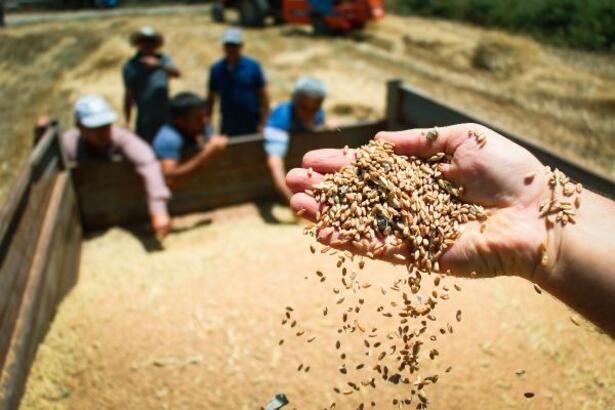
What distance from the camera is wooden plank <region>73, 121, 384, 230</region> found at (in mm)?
5309

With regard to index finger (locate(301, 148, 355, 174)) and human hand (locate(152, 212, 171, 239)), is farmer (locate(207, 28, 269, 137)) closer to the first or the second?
human hand (locate(152, 212, 171, 239))

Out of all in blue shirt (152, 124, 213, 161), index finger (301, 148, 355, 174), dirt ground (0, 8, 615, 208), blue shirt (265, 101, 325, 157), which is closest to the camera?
index finger (301, 148, 355, 174)

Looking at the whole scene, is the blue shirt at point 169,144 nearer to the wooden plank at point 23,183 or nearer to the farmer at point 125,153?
the farmer at point 125,153

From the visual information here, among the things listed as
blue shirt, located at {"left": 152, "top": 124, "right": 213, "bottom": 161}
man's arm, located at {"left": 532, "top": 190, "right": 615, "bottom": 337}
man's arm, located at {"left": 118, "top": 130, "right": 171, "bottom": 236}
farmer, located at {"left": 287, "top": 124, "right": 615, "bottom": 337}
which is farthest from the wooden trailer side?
man's arm, located at {"left": 532, "top": 190, "right": 615, "bottom": 337}

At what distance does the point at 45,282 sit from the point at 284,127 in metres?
2.73

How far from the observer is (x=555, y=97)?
32.3 ft

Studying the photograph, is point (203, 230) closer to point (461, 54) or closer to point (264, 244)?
point (264, 244)

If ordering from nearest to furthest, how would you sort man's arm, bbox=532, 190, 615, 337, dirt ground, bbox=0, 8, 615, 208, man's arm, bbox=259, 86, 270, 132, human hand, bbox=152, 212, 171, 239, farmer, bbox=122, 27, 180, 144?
man's arm, bbox=532, 190, 615, 337
human hand, bbox=152, 212, 171, 239
farmer, bbox=122, 27, 180, 144
man's arm, bbox=259, 86, 270, 132
dirt ground, bbox=0, 8, 615, 208

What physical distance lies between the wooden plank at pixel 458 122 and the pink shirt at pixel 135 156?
2508 mm

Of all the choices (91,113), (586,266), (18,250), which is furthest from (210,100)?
(586,266)

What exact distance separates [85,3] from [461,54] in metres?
12.9

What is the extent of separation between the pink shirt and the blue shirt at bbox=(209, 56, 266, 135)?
1.12 meters

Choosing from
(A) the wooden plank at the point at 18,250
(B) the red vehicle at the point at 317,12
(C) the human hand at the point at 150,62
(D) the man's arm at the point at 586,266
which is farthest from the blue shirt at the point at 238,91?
(B) the red vehicle at the point at 317,12

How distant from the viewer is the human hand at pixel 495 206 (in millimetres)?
2664
